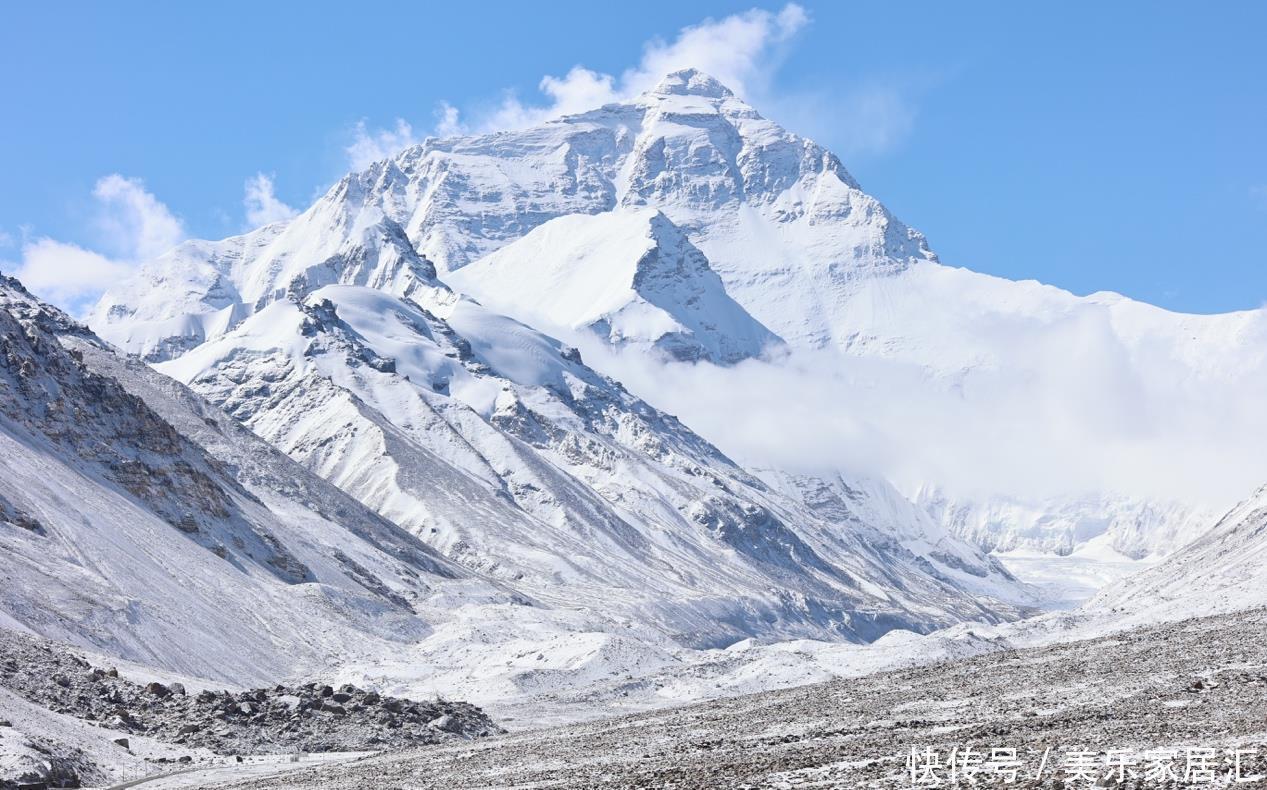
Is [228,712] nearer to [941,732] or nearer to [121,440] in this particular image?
[941,732]

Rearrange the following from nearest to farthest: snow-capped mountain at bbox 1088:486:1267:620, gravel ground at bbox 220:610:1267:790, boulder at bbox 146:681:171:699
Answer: gravel ground at bbox 220:610:1267:790
boulder at bbox 146:681:171:699
snow-capped mountain at bbox 1088:486:1267:620

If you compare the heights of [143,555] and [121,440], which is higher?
[121,440]

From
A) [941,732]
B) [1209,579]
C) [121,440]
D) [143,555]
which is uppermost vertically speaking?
[1209,579]

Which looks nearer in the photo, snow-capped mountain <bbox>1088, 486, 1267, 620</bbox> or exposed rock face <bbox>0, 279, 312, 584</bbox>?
snow-capped mountain <bbox>1088, 486, 1267, 620</bbox>

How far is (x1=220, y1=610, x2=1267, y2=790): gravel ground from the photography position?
146ft

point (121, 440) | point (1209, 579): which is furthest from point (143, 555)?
point (1209, 579)

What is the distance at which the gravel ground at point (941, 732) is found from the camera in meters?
44.6

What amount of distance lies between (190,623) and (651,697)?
1603 inches

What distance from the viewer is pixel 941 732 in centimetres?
5534

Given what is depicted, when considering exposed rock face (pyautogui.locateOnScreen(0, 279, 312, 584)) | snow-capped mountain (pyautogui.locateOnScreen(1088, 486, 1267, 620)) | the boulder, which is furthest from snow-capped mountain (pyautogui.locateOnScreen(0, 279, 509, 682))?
snow-capped mountain (pyautogui.locateOnScreen(1088, 486, 1267, 620))

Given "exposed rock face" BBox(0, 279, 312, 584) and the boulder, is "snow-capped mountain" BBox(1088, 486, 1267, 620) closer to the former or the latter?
the boulder

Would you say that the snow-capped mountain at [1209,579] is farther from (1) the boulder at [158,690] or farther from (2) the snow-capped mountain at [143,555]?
(2) the snow-capped mountain at [143,555]

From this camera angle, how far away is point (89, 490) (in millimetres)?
160000

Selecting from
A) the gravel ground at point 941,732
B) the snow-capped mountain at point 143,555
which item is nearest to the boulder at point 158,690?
the gravel ground at point 941,732
